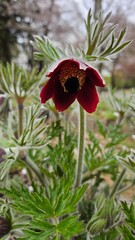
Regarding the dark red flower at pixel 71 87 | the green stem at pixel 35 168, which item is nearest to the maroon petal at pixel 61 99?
the dark red flower at pixel 71 87

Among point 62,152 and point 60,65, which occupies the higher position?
point 60,65

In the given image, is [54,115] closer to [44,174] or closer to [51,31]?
[44,174]

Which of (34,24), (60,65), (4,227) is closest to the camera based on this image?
(60,65)

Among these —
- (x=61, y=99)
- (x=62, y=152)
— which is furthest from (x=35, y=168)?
(x=61, y=99)

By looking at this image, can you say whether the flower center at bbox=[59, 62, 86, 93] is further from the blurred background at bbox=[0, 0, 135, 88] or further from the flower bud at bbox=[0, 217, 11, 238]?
the blurred background at bbox=[0, 0, 135, 88]

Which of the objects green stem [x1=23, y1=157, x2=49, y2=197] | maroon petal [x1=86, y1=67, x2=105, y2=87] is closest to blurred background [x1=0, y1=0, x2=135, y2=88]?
green stem [x1=23, y1=157, x2=49, y2=197]

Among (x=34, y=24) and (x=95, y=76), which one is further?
(x=34, y=24)

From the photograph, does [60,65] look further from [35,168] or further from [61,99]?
[35,168]
